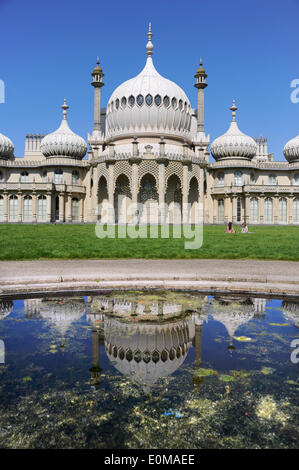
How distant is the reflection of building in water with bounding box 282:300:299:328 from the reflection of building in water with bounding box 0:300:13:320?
18.0 feet

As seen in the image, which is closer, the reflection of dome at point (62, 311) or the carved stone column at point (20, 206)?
the reflection of dome at point (62, 311)

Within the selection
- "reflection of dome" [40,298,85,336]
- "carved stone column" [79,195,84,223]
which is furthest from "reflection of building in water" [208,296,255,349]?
"carved stone column" [79,195,84,223]

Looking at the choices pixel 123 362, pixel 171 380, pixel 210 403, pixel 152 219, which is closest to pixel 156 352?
pixel 123 362

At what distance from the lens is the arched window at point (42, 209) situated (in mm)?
53156

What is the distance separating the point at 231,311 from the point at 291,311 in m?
1.26

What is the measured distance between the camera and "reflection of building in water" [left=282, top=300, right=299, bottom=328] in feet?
22.7

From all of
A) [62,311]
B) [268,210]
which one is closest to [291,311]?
[62,311]

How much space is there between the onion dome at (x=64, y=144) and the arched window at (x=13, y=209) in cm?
929

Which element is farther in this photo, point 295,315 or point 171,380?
point 295,315

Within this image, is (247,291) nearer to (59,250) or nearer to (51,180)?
(59,250)

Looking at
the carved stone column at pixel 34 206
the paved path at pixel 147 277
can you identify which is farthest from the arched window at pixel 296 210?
the paved path at pixel 147 277

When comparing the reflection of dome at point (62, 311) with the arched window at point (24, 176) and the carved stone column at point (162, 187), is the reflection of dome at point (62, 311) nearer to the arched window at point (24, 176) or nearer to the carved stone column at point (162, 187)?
the carved stone column at point (162, 187)

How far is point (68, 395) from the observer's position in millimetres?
3951
